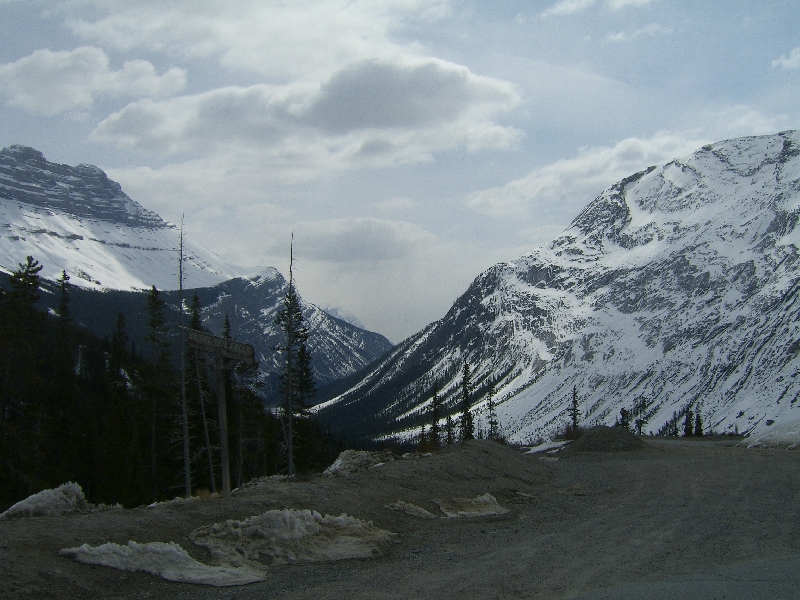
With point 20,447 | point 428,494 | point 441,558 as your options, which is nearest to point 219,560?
point 441,558

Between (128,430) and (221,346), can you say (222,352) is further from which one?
(128,430)

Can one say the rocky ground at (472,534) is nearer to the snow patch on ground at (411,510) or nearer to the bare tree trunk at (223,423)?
the snow patch on ground at (411,510)

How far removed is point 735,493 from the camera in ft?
65.7

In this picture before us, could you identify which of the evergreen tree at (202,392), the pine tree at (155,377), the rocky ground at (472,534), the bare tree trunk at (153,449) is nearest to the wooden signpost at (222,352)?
the rocky ground at (472,534)

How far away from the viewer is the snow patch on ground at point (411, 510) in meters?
16.4

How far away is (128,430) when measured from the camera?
40.9 m

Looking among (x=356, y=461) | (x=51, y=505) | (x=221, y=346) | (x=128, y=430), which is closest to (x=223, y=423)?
(x=221, y=346)

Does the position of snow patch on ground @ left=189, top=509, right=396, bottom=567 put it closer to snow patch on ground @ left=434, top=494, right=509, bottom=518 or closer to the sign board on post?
snow patch on ground @ left=434, top=494, right=509, bottom=518

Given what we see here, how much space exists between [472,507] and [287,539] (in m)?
6.47

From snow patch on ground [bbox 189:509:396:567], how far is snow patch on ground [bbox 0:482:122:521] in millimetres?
4283

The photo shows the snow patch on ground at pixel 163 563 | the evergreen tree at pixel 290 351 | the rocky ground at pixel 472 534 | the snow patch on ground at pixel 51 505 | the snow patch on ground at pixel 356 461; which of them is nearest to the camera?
the rocky ground at pixel 472 534

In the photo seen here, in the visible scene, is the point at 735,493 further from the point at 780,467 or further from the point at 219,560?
the point at 219,560

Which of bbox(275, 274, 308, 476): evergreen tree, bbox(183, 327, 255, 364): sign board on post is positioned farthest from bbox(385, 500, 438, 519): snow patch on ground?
bbox(275, 274, 308, 476): evergreen tree

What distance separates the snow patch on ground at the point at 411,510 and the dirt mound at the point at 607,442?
2153 centimetres
